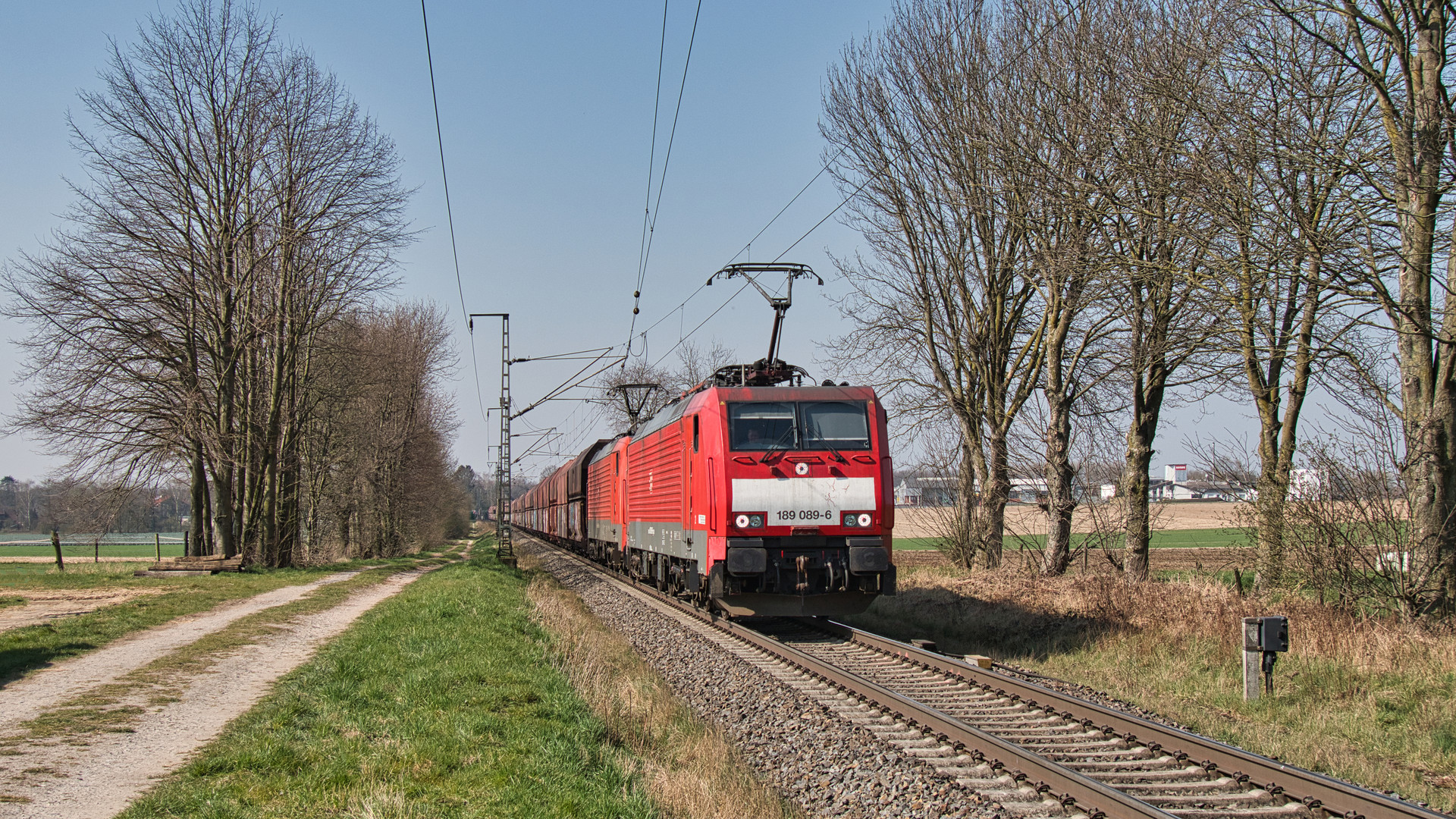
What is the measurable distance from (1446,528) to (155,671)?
12.7m

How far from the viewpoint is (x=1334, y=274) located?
34.2ft

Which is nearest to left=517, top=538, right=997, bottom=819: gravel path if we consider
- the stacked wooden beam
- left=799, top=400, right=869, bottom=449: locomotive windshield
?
left=799, top=400, right=869, bottom=449: locomotive windshield

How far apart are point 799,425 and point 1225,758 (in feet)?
24.5

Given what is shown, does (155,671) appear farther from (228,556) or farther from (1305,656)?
(228,556)

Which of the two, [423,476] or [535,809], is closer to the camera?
[535,809]

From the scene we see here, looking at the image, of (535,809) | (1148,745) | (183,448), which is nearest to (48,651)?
(535,809)

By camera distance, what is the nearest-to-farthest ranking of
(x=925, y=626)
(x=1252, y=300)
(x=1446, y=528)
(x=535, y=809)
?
(x=535, y=809) < (x=1446, y=528) < (x=1252, y=300) < (x=925, y=626)

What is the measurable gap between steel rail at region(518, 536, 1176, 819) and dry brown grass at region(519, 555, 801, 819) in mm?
1416

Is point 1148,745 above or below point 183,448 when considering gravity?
below

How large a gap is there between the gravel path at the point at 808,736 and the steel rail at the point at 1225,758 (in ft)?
4.19

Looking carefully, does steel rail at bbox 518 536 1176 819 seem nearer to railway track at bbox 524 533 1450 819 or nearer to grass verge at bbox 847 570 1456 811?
railway track at bbox 524 533 1450 819

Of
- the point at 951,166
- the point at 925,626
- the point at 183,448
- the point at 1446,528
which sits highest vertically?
the point at 951,166

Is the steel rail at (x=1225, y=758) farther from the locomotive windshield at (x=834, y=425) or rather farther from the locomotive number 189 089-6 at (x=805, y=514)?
the locomotive windshield at (x=834, y=425)

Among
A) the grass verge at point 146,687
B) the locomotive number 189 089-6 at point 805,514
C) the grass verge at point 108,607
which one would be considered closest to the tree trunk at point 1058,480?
the locomotive number 189 089-6 at point 805,514
